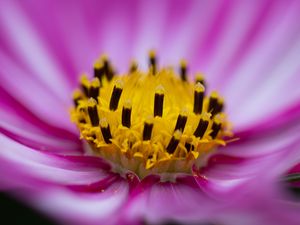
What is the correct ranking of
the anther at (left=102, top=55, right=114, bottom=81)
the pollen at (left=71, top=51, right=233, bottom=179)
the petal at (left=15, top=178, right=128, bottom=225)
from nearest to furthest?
the petal at (left=15, top=178, right=128, bottom=225), the pollen at (left=71, top=51, right=233, bottom=179), the anther at (left=102, top=55, right=114, bottom=81)

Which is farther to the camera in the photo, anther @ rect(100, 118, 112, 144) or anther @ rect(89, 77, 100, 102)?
anther @ rect(89, 77, 100, 102)

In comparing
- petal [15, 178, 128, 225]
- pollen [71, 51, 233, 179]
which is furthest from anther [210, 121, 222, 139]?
petal [15, 178, 128, 225]

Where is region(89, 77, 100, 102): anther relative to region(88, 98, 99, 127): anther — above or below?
above

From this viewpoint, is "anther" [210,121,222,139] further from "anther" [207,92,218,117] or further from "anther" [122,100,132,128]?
"anther" [122,100,132,128]

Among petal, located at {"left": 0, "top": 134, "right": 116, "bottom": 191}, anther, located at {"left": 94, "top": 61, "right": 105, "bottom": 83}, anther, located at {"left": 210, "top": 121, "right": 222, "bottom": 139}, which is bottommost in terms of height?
petal, located at {"left": 0, "top": 134, "right": 116, "bottom": 191}

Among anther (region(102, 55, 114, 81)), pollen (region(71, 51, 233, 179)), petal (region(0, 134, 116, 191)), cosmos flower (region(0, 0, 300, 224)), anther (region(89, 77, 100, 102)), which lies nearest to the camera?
cosmos flower (region(0, 0, 300, 224))

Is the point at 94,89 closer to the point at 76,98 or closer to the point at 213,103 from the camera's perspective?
the point at 76,98

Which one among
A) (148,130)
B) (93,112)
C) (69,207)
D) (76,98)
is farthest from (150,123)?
(69,207)

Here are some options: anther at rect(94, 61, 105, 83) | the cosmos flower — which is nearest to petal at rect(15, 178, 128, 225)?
the cosmos flower

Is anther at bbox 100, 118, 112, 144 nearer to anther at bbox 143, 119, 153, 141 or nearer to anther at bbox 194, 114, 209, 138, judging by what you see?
anther at bbox 143, 119, 153, 141
